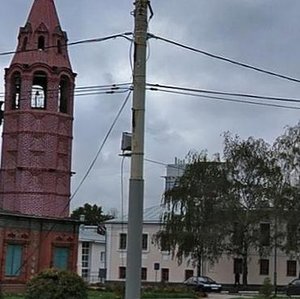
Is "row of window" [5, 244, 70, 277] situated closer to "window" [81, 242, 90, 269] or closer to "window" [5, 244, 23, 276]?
"window" [5, 244, 23, 276]

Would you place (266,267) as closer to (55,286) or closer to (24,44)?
(24,44)

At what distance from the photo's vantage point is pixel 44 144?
173ft

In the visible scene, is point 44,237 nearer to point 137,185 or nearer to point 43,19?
point 43,19

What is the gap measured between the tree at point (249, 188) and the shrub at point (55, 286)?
4266 centimetres

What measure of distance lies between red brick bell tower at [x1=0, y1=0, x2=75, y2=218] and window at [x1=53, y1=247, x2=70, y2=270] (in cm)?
220

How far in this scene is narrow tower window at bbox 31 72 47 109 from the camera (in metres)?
52.9

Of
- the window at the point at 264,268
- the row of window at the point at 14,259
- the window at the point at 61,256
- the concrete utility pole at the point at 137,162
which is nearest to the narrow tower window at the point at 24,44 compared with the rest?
the row of window at the point at 14,259

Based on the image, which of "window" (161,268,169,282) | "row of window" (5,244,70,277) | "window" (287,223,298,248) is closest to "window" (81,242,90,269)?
"window" (161,268,169,282)

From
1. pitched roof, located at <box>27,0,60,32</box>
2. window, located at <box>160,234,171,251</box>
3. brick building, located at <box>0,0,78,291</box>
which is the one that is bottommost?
window, located at <box>160,234,171,251</box>

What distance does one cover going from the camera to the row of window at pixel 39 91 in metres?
53.0

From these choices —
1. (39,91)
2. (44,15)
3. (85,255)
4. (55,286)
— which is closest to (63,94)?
(39,91)

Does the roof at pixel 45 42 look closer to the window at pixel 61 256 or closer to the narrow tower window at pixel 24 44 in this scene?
the narrow tower window at pixel 24 44

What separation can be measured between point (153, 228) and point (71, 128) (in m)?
27.7

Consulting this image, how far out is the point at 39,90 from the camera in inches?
2140
